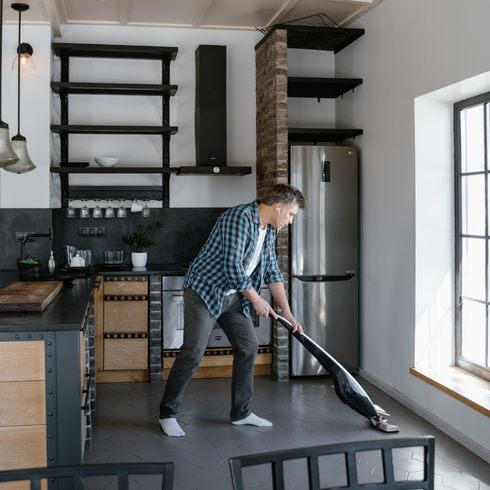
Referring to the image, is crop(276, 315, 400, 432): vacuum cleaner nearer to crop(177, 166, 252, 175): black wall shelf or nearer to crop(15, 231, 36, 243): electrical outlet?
crop(177, 166, 252, 175): black wall shelf

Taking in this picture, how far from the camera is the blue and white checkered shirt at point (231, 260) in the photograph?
3.90 metres

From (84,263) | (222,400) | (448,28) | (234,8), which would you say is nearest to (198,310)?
(222,400)

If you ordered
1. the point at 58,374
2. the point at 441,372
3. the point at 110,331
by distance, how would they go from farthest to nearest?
1. the point at 110,331
2. the point at 441,372
3. the point at 58,374

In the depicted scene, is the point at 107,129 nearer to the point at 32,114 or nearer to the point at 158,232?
the point at 32,114

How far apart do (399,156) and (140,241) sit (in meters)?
2.29

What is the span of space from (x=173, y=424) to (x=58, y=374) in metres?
1.45

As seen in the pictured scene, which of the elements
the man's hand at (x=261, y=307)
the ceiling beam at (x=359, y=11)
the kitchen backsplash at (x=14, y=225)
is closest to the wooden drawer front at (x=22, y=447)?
the man's hand at (x=261, y=307)

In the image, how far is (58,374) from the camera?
2906mm

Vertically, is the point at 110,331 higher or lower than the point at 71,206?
lower

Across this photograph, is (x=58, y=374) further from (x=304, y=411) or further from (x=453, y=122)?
(x=453, y=122)

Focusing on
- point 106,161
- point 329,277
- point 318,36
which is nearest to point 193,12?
point 318,36

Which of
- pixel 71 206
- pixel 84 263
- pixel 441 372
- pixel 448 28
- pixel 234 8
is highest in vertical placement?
pixel 234 8

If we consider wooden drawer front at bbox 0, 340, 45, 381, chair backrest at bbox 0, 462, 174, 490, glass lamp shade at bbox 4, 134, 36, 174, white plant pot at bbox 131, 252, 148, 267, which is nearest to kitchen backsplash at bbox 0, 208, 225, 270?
white plant pot at bbox 131, 252, 148, 267

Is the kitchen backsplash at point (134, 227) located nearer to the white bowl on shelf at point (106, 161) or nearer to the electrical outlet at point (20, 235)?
the electrical outlet at point (20, 235)
